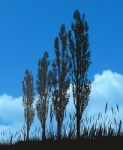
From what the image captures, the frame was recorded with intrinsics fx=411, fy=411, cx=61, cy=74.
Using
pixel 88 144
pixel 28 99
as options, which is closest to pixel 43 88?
pixel 28 99

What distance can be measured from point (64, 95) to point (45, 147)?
24132mm

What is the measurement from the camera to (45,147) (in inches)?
348

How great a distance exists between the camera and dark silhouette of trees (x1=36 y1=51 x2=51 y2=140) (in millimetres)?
39562

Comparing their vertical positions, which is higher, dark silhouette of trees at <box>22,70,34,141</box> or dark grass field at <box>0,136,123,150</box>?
dark silhouette of trees at <box>22,70,34,141</box>

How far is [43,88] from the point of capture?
4162 centimetres

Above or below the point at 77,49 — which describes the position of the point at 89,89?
below

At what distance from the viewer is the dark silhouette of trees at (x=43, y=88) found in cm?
3956

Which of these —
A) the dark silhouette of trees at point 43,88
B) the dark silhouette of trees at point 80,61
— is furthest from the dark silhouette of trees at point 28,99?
the dark silhouette of trees at point 80,61

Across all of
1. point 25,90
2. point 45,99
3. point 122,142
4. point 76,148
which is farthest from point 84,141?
point 25,90

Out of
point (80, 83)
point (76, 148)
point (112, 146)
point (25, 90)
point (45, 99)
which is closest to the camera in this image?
point (112, 146)

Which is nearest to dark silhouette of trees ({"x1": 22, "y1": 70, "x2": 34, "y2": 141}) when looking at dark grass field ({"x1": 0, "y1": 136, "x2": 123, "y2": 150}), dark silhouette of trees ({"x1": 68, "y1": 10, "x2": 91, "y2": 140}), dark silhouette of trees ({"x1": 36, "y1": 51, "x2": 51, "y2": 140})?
dark silhouette of trees ({"x1": 36, "y1": 51, "x2": 51, "y2": 140})

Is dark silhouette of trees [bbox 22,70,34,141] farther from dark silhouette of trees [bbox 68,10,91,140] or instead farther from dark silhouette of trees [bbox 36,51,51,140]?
dark silhouette of trees [bbox 68,10,91,140]

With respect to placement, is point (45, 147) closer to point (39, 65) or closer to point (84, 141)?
point (84, 141)

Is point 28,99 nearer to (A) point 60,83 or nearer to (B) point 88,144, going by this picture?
(A) point 60,83
